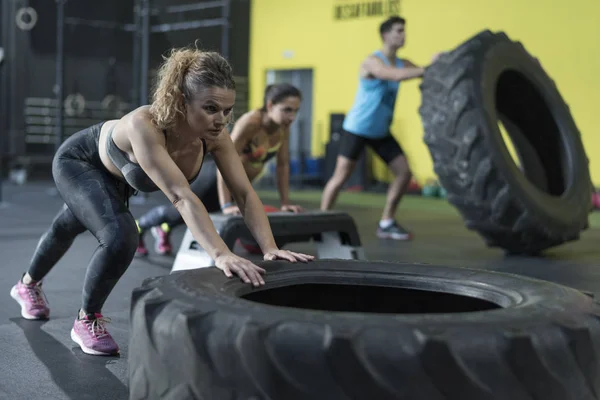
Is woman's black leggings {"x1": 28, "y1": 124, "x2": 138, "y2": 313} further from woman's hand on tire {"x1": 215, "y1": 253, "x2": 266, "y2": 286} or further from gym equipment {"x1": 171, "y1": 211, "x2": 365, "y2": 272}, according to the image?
gym equipment {"x1": 171, "y1": 211, "x2": 365, "y2": 272}

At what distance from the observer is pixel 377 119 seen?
4.41 meters

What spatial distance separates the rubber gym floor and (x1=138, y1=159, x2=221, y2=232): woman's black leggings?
0.66 feet

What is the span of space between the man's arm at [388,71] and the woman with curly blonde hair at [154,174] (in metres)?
2.39

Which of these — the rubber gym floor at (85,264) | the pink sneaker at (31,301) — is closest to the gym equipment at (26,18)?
the rubber gym floor at (85,264)

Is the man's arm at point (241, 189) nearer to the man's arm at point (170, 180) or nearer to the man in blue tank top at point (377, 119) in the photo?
the man's arm at point (170, 180)

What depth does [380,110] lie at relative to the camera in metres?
4.41

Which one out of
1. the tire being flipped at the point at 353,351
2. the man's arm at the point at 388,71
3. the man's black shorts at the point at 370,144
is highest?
the man's arm at the point at 388,71

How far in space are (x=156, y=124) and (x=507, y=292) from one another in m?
0.86

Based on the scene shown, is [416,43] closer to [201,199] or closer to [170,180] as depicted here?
[201,199]

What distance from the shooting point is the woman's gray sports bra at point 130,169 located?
1818 millimetres

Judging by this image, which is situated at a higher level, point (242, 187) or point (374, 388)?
point (242, 187)

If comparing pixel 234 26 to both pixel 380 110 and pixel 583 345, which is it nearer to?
pixel 380 110

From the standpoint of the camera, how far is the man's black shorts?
4469mm

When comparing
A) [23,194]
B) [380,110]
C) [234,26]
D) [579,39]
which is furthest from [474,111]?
[234,26]
